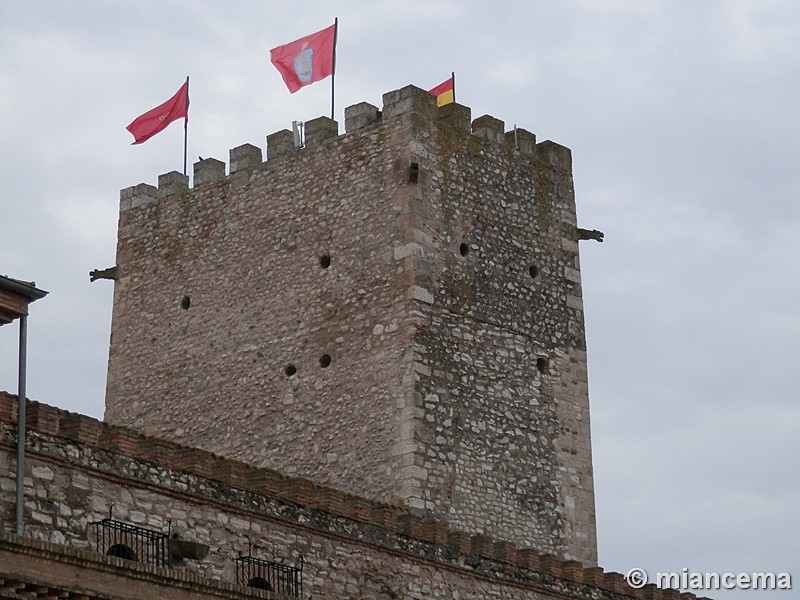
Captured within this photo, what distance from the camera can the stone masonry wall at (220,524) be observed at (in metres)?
16.0

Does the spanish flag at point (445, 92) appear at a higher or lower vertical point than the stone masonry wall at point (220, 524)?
higher

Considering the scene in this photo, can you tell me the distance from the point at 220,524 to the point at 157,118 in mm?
10078

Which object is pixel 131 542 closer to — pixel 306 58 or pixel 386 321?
pixel 386 321

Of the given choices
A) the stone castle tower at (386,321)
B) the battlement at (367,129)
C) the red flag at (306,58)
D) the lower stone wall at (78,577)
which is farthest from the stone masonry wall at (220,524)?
the red flag at (306,58)

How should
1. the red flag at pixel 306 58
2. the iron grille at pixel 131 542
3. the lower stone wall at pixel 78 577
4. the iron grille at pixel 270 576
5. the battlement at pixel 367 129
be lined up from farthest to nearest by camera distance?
the red flag at pixel 306 58
the battlement at pixel 367 129
the iron grille at pixel 270 576
the iron grille at pixel 131 542
the lower stone wall at pixel 78 577

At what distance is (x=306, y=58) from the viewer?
2583cm

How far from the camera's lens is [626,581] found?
2344cm

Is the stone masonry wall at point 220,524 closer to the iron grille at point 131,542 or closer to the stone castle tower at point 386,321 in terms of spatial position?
the iron grille at point 131,542

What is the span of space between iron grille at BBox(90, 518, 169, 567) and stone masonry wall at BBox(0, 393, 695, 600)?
0.09 metres

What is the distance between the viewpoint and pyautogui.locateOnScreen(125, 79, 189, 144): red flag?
26.5 m

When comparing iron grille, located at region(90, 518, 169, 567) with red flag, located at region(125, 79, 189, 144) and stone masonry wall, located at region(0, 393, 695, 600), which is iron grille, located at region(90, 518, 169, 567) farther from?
red flag, located at region(125, 79, 189, 144)

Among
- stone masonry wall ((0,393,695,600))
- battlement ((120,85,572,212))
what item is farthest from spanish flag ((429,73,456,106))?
stone masonry wall ((0,393,695,600))

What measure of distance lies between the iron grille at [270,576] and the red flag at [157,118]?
32.1 feet

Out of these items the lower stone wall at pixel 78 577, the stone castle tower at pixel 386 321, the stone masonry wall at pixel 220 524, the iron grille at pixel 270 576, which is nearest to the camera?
the lower stone wall at pixel 78 577
